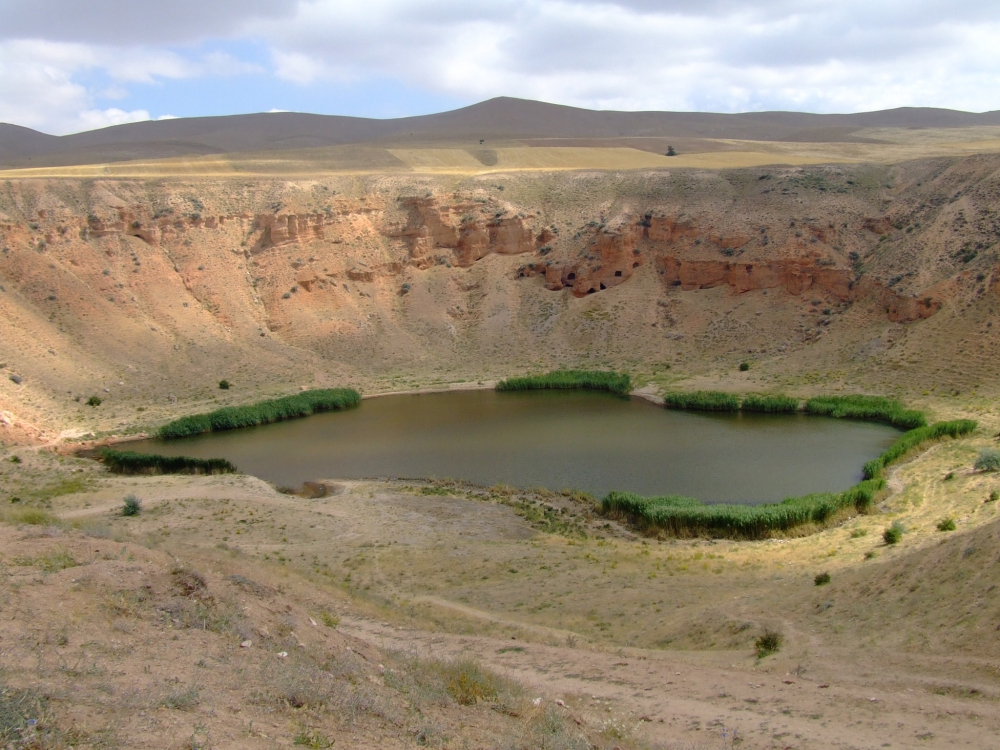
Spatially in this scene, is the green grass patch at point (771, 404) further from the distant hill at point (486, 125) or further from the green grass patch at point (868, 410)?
the distant hill at point (486, 125)

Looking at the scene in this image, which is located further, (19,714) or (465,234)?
(465,234)

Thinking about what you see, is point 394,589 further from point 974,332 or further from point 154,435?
point 974,332

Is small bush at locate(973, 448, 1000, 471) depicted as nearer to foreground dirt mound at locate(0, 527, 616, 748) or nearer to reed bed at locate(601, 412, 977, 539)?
reed bed at locate(601, 412, 977, 539)

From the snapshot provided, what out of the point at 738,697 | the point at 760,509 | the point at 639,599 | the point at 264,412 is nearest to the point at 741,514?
the point at 760,509

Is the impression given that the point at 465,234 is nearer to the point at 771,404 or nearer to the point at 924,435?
the point at 771,404

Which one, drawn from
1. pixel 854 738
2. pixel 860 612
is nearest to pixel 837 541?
pixel 860 612

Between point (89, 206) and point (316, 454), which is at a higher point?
point (89, 206)
